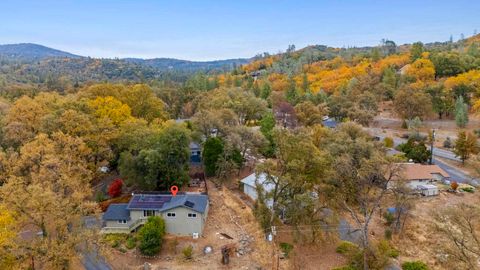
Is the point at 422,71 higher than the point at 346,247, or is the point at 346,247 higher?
the point at 422,71

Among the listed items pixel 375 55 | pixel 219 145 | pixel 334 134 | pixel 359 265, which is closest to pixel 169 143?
pixel 219 145

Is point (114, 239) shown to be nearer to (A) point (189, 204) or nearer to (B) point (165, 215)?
(B) point (165, 215)

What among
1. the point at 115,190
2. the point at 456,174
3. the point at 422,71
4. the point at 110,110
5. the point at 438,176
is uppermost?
the point at 422,71

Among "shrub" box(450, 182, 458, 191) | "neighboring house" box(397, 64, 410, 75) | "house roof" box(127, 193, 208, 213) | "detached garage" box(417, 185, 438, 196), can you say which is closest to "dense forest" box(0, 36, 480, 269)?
"house roof" box(127, 193, 208, 213)

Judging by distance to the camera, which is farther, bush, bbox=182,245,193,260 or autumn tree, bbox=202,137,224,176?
autumn tree, bbox=202,137,224,176

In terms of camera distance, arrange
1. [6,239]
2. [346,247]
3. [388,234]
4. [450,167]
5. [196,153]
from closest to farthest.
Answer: [6,239] → [346,247] → [388,234] → [450,167] → [196,153]

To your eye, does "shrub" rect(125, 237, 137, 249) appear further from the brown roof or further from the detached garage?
the detached garage

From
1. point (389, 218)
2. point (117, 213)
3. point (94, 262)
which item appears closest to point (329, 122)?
point (389, 218)
